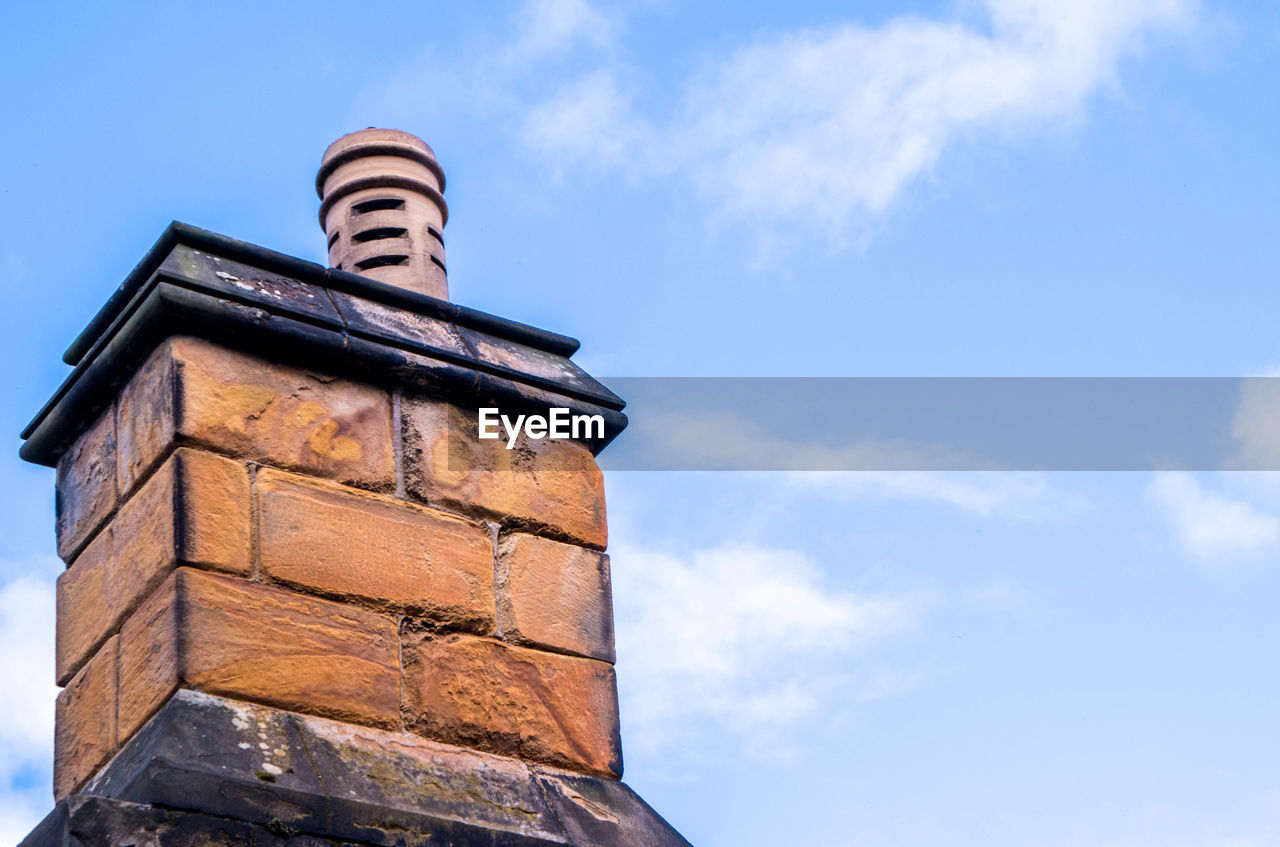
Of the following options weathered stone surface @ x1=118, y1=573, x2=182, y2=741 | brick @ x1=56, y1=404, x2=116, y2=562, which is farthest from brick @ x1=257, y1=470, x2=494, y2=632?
brick @ x1=56, y1=404, x2=116, y2=562

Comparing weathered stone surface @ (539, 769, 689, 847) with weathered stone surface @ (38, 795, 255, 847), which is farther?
weathered stone surface @ (539, 769, 689, 847)

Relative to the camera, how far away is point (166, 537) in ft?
9.62

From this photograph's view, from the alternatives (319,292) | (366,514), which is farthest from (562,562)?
(319,292)

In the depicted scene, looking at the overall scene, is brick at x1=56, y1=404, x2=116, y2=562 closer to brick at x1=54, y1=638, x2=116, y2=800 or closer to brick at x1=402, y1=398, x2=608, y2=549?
brick at x1=54, y1=638, x2=116, y2=800

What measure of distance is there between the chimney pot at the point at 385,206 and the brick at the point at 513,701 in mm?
1336

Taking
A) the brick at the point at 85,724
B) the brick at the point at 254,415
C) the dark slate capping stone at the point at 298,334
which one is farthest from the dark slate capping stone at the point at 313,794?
the dark slate capping stone at the point at 298,334

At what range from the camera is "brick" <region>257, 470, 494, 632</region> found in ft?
9.93

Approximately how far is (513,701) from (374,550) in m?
0.40

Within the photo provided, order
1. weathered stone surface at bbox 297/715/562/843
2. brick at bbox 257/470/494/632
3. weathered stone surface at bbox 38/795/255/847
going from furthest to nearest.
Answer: brick at bbox 257/470/494/632, weathered stone surface at bbox 297/715/562/843, weathered stone surface at bbox 38/795/255/847

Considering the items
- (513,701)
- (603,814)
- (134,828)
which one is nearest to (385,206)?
(513,701)

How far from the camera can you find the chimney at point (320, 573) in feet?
9.07

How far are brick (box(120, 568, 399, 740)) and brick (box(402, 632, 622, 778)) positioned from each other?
0.22 ft

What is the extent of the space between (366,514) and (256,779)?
660mm

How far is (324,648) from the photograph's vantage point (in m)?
2.97
